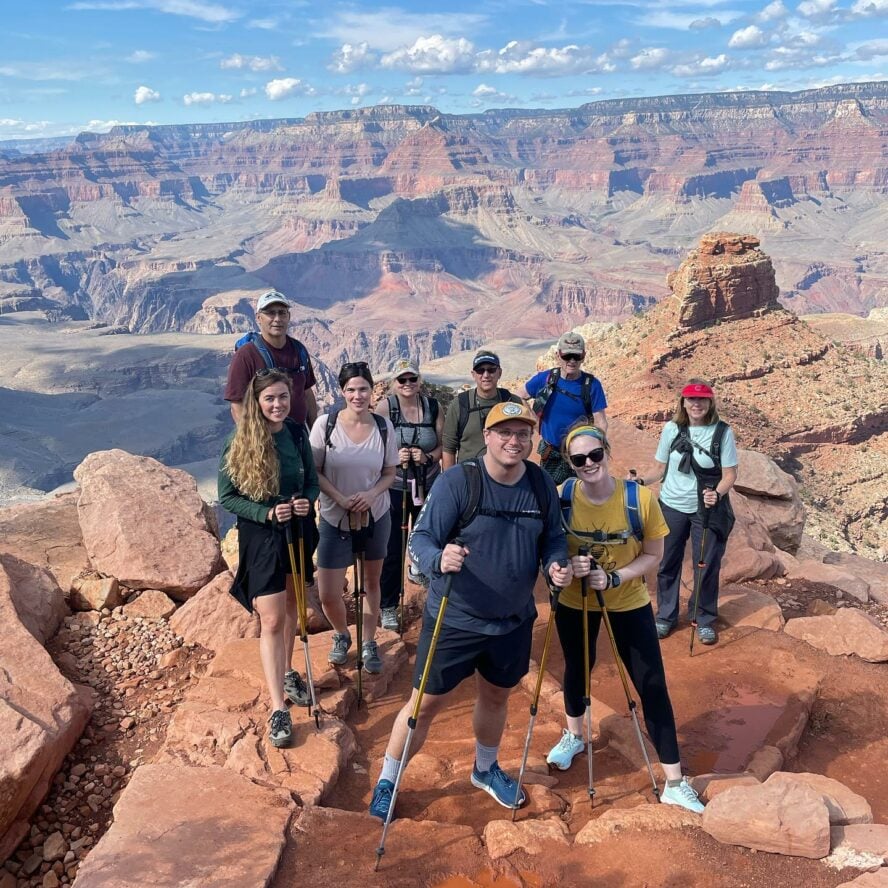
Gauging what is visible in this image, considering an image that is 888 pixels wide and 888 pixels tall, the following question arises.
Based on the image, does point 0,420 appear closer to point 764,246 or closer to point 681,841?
point 681,841

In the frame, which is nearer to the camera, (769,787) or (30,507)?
(769,787)

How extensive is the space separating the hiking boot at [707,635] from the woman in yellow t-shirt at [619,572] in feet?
8.85

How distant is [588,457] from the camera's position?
4.20m

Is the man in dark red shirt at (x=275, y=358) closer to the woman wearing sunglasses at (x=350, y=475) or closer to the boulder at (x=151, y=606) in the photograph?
the woman wearing sunglasses at (x=350, y=475)

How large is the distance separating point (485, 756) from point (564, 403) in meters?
3.33

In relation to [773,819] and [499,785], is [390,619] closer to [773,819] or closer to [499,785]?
[499,785]

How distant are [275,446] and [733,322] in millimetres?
34281

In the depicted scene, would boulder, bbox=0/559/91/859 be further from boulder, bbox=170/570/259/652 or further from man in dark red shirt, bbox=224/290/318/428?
man in dark red shirt, bbox=224/290/318/428

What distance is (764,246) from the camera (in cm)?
18288

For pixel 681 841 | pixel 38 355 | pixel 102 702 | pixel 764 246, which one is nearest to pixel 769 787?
pixel 681 841

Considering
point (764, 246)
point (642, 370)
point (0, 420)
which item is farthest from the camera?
point (764, 246)

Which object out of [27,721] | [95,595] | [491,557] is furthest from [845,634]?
[95,595]

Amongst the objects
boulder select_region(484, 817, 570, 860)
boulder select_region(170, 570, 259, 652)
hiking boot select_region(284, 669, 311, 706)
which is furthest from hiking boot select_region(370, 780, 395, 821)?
boulder select_region(170, 570, 259, 652)

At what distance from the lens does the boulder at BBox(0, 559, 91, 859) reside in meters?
4.36
